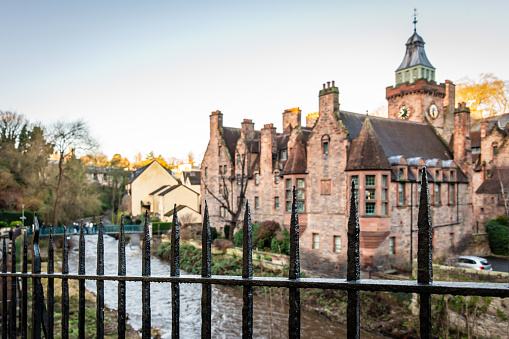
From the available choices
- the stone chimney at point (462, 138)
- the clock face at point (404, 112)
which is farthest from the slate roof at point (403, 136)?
the clock face at point (404, 112)

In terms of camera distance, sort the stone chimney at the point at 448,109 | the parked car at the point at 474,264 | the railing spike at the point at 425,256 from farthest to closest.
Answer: the stone chimney at the point at 448,109
the parked car at the point at 474,264
the railing spike at the point at 425,256

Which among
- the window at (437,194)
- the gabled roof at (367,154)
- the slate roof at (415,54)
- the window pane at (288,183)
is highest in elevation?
the slate roof at (415,54)

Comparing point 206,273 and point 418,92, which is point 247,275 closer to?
point 206,273

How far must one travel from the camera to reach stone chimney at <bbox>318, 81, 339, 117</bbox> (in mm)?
25625

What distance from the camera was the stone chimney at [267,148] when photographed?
34.4m

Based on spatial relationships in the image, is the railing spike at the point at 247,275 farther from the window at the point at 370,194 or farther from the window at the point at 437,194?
the window at the point at 437,194

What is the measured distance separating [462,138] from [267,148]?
15202 millimetres

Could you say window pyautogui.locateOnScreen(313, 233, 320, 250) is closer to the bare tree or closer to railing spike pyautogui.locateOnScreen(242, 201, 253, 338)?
the bare tree

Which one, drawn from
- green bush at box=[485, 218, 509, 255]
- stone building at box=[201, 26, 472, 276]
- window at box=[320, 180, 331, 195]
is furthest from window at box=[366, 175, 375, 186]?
green bush at box=[485, 218, 509, 255]

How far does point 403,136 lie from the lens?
95.5ft

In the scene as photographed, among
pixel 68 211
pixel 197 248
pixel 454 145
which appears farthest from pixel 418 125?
pixel 68 211

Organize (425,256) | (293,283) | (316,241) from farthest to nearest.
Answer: (316,241)
(293,283)
(425,256)

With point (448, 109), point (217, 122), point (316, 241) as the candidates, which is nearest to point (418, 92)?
point (448, 109)

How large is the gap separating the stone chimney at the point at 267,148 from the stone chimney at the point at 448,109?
569 inches
